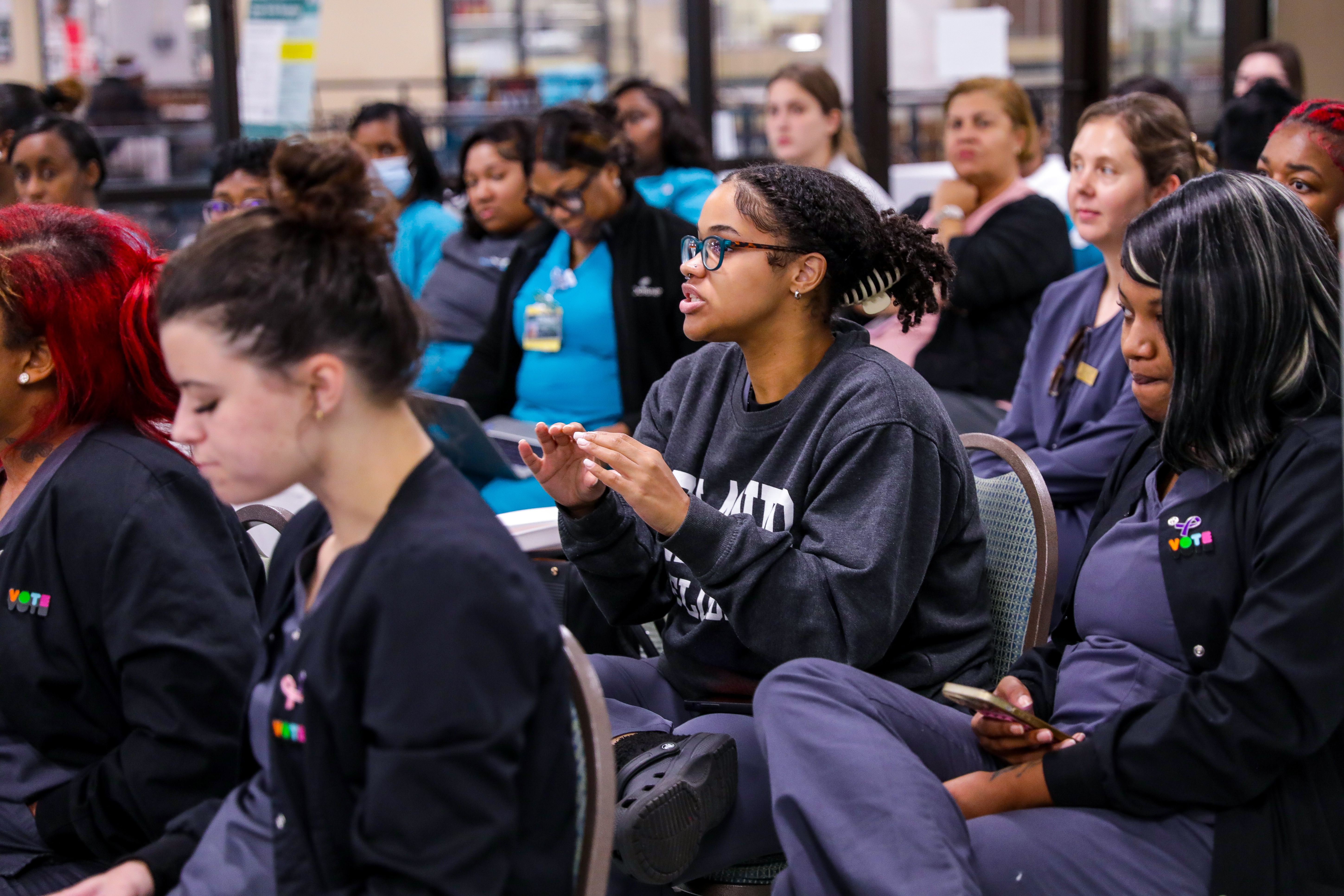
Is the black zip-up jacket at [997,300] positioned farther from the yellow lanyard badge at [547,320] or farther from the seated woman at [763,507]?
the seated woman at [763,507]

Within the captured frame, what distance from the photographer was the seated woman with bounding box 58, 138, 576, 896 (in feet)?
3.26

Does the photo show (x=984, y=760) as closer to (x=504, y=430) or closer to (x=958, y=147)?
(x=504, y=430)

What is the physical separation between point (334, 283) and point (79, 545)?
508 mm

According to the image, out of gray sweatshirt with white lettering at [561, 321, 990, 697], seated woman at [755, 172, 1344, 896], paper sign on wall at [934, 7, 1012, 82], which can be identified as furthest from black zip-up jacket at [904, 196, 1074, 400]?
paper sign on wall at [934, 7, 1012, 82]

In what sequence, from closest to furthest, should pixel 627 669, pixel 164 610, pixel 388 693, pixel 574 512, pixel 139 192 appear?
pixel 388 693
pixel 164 610
pixel 574 512
pixel 627 669
pixel 139 192

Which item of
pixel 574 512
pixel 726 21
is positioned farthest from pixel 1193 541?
pixel 726 21

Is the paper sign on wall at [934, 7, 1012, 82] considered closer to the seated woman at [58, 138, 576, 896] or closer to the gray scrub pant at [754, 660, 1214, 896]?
the gray scrub pant at [754, 660, 1214, 896]

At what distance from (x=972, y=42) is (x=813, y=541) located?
4.76 metres

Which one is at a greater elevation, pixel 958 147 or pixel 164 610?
pixel 958 147

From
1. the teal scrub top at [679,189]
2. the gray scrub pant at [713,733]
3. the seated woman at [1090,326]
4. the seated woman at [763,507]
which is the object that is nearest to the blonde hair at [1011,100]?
the seated woman at [1090,326]

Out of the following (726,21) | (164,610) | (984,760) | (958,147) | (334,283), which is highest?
(726,21)

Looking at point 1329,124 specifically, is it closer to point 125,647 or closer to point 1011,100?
point 1011,100

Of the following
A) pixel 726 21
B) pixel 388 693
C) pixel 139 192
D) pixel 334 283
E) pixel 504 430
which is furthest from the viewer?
pixel 726 21

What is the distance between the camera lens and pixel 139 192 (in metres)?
5.42
